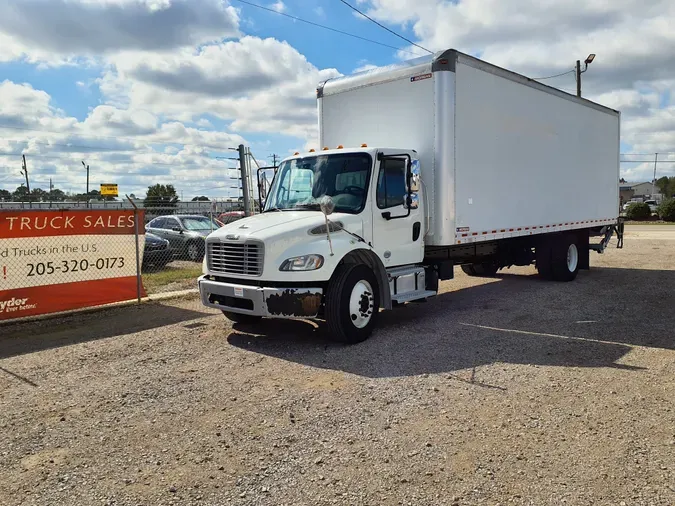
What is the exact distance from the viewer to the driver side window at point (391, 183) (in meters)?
7.60

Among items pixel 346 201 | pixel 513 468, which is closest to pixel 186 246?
pixel 346 201

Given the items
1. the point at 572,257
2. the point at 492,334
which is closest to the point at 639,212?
the point at 572,257

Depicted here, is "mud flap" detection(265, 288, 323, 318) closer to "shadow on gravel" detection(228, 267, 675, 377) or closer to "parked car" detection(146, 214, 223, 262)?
"shadow on gravel" detection(228, 267, 675, 377)

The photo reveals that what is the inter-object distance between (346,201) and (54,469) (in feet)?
15.4

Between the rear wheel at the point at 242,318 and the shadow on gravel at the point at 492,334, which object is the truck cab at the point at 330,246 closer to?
the rear wheel at the point at 242,318

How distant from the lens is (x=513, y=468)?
370 cm

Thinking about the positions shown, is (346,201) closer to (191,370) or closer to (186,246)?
(191,370)

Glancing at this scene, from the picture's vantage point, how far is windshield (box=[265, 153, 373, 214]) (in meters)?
7.46

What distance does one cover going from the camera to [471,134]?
336 inches

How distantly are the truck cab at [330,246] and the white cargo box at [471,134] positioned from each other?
1.78ft

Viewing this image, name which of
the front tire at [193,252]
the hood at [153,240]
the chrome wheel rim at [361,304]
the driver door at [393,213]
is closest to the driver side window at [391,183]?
the driver door at [393,213]

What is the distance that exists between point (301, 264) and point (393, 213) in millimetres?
1791

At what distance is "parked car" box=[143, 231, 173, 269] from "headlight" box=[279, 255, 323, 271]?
9.56 m

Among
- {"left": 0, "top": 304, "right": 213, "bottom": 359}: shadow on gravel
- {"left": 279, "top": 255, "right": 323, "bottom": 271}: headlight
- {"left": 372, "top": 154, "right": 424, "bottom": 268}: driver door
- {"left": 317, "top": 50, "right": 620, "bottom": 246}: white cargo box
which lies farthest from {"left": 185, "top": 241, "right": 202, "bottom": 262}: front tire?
{"left": 279, "top": 255, "right": 323, "bottom": 271}: headlight
